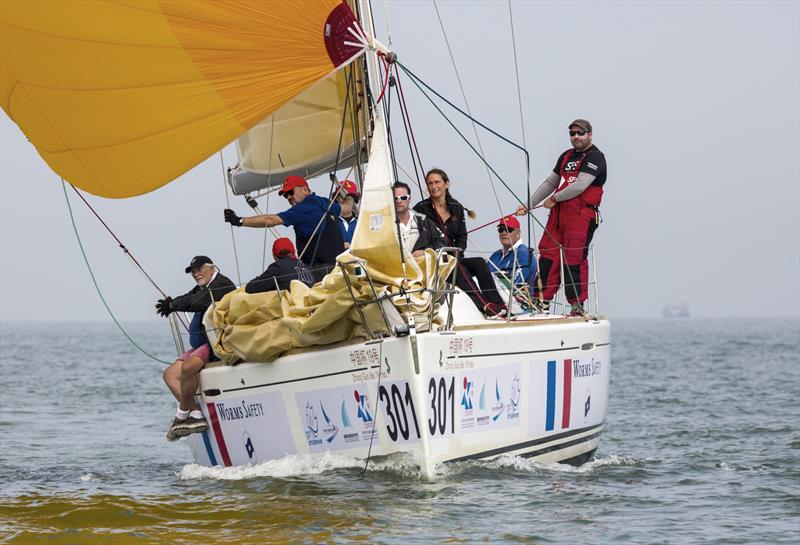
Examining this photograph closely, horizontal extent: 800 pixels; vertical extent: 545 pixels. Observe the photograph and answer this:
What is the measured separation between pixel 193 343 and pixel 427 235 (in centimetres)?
208

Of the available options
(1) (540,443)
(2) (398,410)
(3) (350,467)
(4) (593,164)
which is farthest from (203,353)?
(4) (593,164)

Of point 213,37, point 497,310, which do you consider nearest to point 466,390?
point 497,310

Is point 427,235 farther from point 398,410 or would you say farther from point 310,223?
point 398,410

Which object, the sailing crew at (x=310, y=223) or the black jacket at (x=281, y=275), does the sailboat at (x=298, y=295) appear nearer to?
the black jacket at (x=281, y=275)

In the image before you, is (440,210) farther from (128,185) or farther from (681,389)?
(681,389)

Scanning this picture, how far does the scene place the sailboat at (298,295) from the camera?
7.93 metres

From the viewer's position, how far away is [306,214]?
9.34 meters

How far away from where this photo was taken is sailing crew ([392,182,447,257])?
29.8 ft

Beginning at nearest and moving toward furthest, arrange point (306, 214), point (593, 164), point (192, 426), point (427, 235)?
point (427, 235), point (306, 214), point (192, 426), point (593, 164)

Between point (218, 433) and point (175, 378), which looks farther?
point (175, 378)

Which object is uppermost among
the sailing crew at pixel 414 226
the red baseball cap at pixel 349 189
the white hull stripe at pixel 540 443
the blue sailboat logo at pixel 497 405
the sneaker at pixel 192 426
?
the red baseball cap at pixel 349 189

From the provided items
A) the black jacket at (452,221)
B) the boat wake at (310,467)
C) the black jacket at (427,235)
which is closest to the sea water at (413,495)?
the boat wake at (310,467)

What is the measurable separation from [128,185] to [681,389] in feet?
48.4

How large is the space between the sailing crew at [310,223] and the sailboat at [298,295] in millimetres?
657
